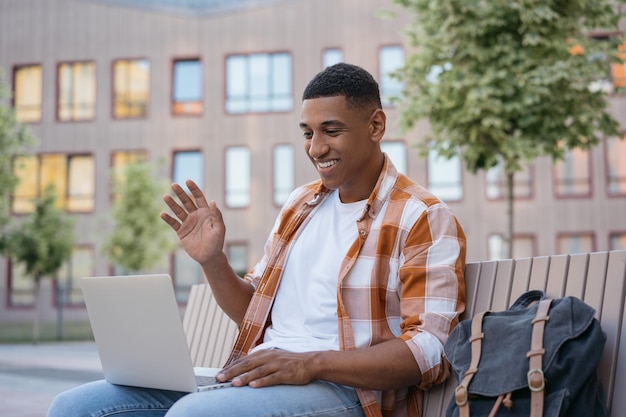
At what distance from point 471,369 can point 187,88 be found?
2811cm

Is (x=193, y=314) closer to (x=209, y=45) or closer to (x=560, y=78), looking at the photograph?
(x=560, y=78)

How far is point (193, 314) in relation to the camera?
16.3 feet

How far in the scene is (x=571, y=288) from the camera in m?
2.65

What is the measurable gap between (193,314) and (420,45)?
9.25m

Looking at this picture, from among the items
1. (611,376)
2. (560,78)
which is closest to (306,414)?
(611,376)

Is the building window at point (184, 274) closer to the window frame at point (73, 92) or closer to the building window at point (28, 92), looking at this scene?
the window frame at point (73, 92)

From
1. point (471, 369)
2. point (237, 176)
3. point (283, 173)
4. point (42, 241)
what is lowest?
point (42, 241)

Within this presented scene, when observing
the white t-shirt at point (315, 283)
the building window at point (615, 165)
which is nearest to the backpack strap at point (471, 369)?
the white t-shirt at point (315, 283)

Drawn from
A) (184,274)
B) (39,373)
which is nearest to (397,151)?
(184,274)

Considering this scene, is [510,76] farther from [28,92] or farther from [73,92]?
[28,92]

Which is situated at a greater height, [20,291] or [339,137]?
[339,137]

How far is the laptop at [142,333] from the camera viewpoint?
2.62 meters

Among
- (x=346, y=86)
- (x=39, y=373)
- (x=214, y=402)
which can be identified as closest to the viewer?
(x=214, y=402)

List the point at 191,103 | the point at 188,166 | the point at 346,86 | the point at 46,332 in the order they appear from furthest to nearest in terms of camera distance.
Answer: the point at 191,103 < the point at 188,166 < the point at 46,332 < the point at 346,86
